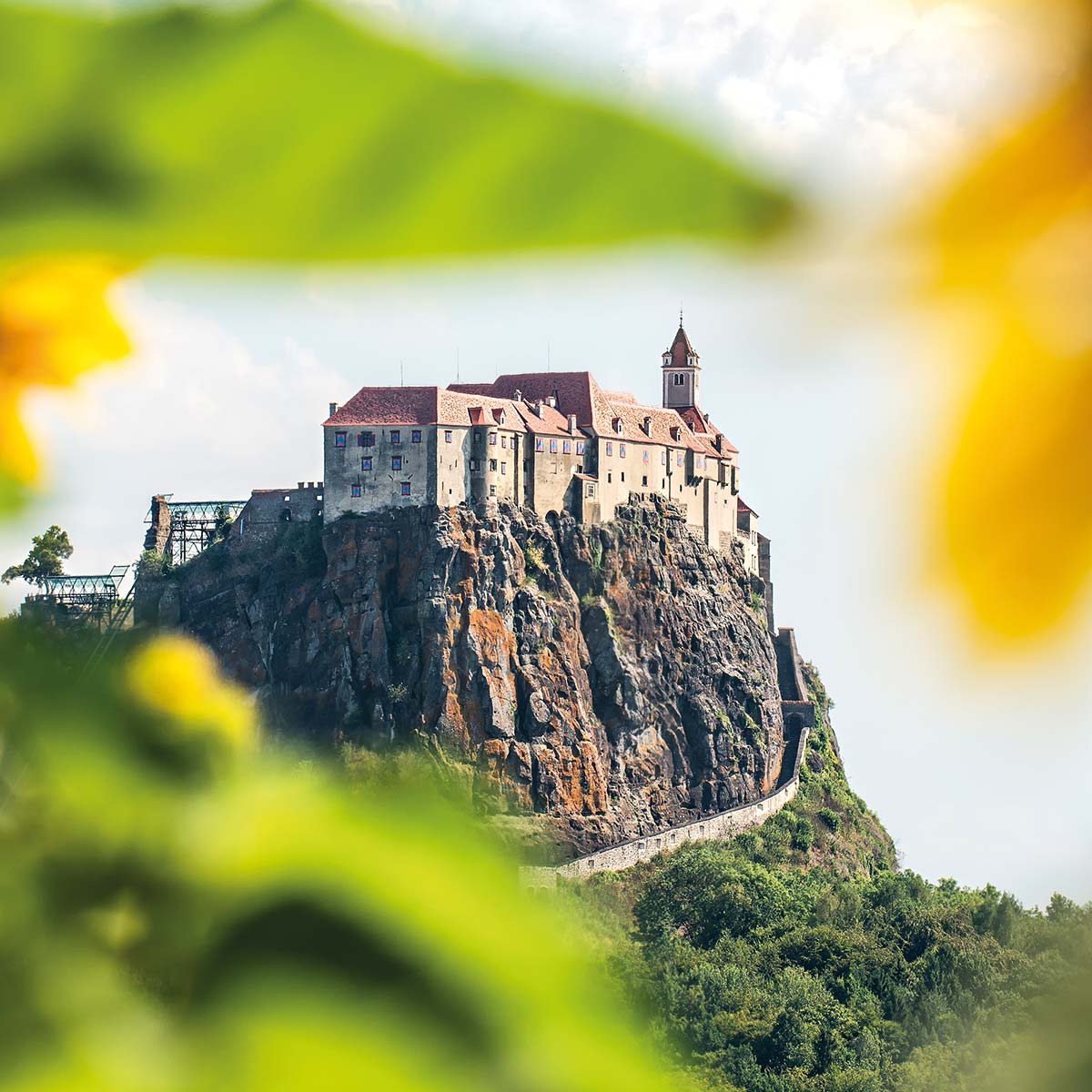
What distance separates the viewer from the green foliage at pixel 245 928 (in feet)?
2.27

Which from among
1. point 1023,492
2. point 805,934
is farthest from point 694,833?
point 1023,492

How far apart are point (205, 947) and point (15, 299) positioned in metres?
0.32

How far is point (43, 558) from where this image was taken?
1171 millimetres

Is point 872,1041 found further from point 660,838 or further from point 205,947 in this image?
point 205,947

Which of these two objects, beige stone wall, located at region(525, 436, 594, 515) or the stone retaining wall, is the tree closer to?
the stone retaining wall

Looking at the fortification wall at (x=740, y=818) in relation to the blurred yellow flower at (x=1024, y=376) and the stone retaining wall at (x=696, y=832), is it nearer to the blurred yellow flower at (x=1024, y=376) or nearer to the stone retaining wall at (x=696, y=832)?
the stone retaining wall at (x=696, y=832)

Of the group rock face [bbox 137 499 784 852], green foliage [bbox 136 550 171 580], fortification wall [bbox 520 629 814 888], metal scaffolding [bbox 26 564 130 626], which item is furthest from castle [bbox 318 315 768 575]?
metal scaffolding [bbox 26 564 130 626]

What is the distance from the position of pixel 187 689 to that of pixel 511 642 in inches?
1491

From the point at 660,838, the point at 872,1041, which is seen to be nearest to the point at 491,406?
the point at 660,838

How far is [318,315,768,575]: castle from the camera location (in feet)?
125

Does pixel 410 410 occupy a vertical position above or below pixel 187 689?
above

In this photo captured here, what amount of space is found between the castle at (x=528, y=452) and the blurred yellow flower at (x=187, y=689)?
113 feet

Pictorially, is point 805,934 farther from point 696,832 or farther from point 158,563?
point 158,563

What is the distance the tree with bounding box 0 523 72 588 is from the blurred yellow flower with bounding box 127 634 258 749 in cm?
9
